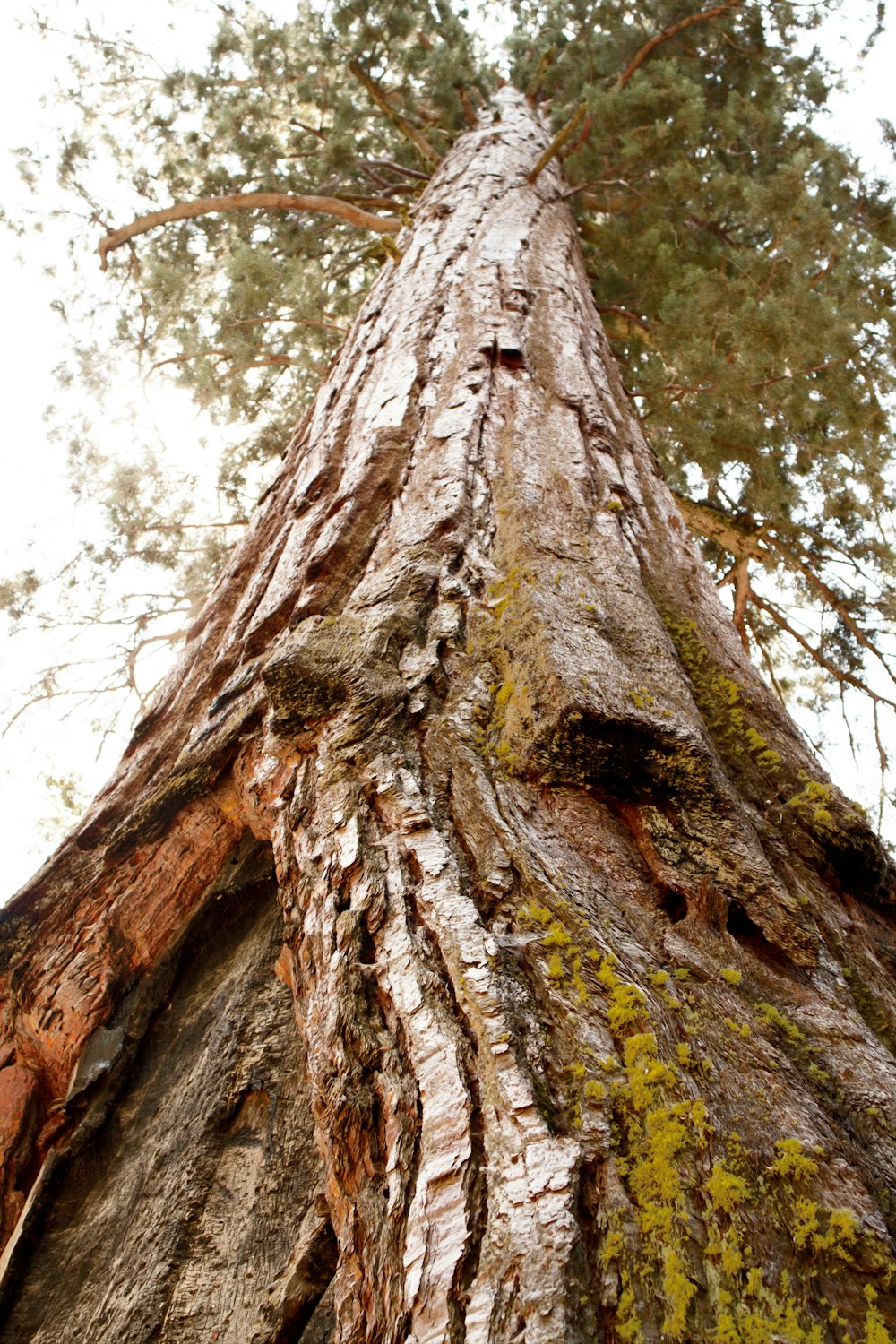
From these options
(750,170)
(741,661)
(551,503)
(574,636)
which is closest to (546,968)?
(574,636)

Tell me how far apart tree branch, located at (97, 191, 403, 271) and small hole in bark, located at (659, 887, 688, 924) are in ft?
15.8

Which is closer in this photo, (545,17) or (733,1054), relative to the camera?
(733,1054)

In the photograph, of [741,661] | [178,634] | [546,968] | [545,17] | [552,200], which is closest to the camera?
[546,968]

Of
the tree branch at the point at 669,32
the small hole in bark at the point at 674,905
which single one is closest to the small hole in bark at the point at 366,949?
the small hole in bark at the point at 674,905

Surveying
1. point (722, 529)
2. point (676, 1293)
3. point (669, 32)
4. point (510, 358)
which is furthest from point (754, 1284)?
point (669, 32)

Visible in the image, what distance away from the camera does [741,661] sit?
1723 mm

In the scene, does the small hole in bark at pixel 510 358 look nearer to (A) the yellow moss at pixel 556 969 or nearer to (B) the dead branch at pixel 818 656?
(A) the yellow moss at pixel 556 969

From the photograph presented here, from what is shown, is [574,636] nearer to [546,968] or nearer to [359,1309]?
[546,968]

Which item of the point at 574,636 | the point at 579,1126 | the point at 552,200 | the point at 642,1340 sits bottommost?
the point at 642,1340

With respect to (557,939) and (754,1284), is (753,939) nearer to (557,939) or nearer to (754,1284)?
(557,939)

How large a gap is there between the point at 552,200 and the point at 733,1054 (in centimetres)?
386

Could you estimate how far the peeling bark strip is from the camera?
83 centimetres

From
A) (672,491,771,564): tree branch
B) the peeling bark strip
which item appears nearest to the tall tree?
(672,491,771,564): tree branch

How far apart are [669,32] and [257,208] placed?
279 centimetres
